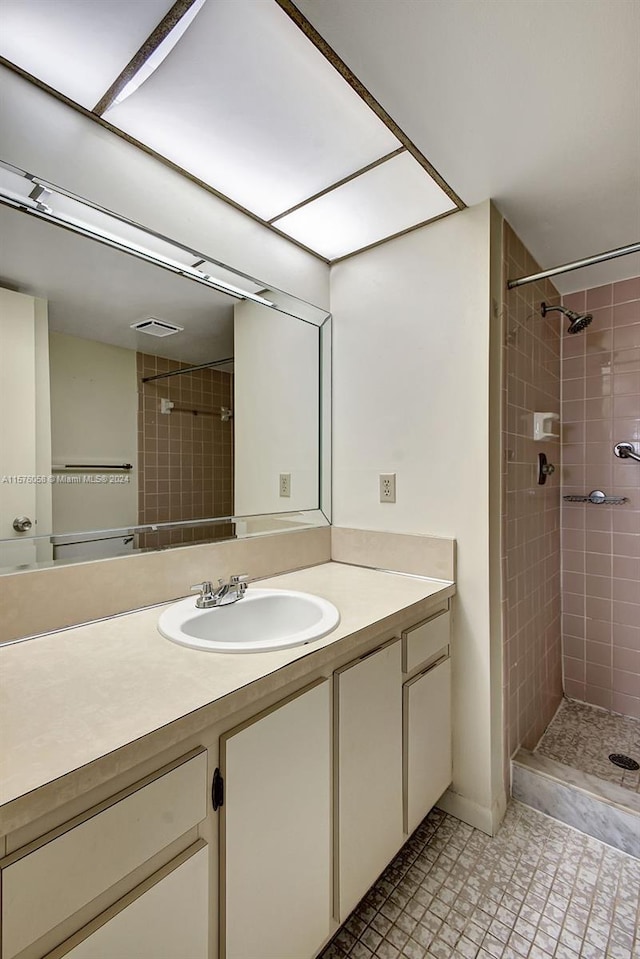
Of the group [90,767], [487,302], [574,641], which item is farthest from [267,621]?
[574,641]

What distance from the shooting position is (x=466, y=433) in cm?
157

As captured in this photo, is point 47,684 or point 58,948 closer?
point 58,948

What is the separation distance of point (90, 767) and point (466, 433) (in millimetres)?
1383

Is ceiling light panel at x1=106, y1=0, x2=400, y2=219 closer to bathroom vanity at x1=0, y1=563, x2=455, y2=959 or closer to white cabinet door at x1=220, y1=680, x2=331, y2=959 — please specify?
bathroom vanity at x1=0, y1=563, x2=455, y2=959

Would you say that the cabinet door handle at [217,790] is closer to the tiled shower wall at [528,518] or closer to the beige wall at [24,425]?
the beige wall at [24,425]

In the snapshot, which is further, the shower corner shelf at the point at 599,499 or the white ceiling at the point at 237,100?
the shower corner shelf at the point at 599,499

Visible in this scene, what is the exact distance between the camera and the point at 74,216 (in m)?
1.12

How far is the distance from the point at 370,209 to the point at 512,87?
1.87ft

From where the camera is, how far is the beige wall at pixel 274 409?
1.59m

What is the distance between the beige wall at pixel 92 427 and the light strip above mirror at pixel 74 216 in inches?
10.8

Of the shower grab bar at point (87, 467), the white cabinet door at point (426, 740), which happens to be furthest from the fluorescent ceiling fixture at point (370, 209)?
the white cabinet door at point (426, 740)

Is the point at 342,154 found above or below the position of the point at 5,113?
above

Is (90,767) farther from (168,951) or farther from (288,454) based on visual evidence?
(288,454)

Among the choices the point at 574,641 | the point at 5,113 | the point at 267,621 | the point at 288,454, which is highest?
the point at 5,113
